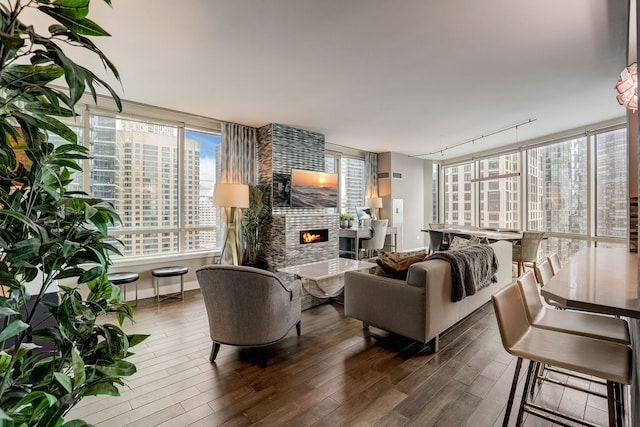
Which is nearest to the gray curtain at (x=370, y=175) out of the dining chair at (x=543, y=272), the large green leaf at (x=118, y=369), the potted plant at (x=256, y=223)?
the potted plant at (x=256, y=223)

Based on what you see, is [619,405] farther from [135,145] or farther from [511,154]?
[511,154]

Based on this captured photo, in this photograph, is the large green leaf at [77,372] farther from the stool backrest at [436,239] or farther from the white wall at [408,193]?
the white wall at [408,193]

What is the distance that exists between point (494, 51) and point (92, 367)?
382 centimetres

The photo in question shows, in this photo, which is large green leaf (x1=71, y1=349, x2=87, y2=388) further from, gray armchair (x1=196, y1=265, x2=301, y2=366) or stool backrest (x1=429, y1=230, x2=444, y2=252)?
stool backrest (x1=429, y1=230, x2=444, y2=252)

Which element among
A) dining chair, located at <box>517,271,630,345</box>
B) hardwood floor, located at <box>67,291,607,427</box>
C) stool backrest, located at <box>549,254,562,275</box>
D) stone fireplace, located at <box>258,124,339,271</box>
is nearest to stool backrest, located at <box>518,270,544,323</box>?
dining chair, located at <box>517,271,630,345</box>

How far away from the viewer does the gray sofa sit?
101 inches

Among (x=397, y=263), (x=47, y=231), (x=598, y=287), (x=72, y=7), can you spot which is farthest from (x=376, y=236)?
(x=72, y=7)

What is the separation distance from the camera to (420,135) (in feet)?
20.8

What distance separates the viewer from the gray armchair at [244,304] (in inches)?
90.7

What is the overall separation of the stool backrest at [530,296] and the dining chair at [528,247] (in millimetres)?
3457

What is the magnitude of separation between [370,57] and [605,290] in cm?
272

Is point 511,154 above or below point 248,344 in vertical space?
above

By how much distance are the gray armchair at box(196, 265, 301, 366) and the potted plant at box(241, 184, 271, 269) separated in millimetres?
2934

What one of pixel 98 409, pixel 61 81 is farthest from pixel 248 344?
pixel 61 81
